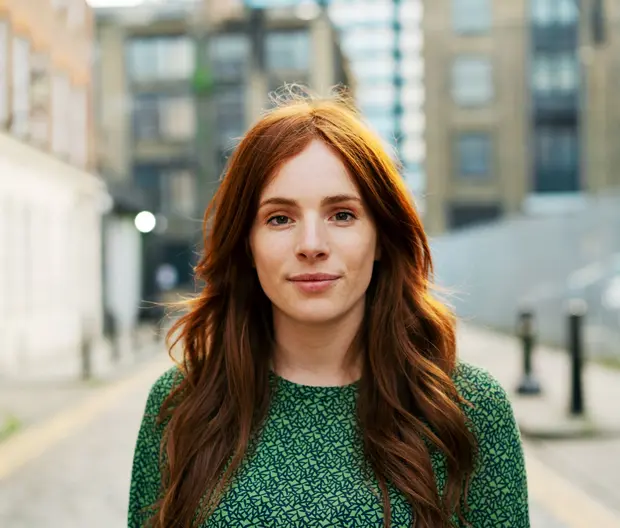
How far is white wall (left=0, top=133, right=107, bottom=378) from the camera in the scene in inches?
359

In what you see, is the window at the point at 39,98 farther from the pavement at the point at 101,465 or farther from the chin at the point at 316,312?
the chin at the point at 316,312

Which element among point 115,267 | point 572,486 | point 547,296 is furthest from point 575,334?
point 115,267

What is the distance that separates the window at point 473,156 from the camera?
112 ft

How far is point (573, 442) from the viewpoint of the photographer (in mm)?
7406

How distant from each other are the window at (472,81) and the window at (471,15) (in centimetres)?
117

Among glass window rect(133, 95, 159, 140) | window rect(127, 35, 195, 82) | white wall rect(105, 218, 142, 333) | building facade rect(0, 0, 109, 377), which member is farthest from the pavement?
window rect(127, 35, 195, 82)

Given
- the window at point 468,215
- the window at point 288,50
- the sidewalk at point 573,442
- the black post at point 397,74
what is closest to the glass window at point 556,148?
the window at point 468,215

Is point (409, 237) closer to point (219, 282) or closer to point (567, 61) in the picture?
point (219, 282)

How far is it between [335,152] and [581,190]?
3313 centimetres

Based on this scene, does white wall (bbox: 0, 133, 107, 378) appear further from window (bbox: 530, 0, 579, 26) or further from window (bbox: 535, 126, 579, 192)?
window (bbox: 530, 0, 579, 26)

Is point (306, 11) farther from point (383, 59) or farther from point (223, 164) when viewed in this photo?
point (383, 59)

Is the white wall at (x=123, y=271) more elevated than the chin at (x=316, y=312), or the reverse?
the chin at (x=316, y=312)

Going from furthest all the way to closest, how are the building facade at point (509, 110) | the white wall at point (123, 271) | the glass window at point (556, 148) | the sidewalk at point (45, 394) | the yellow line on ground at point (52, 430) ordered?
the glass window at point (556, 148) → the building facade at point (509, 110) → the white wall at point (123, 271) → the sidewalk at point (45, 394) → the yellow line on ground at point (52, 430)

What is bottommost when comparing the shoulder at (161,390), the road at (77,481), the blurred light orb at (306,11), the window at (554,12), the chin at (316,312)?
the road at (77,481)
